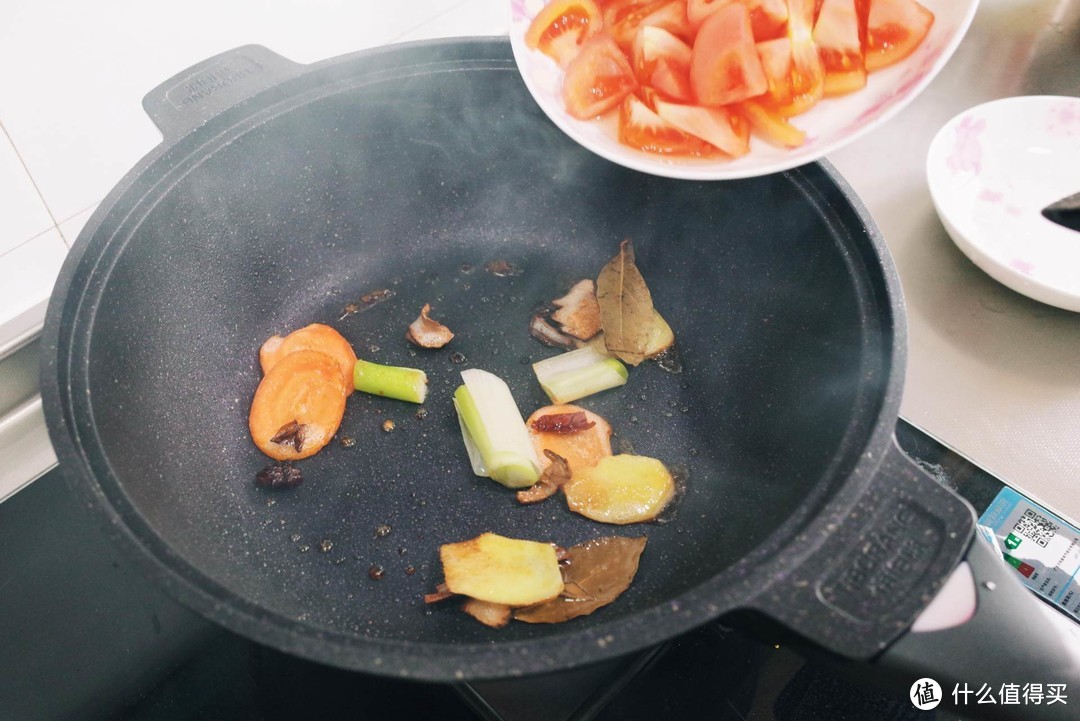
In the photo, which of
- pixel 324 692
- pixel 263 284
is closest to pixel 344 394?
pixel 263 284

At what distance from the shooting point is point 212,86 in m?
0.98

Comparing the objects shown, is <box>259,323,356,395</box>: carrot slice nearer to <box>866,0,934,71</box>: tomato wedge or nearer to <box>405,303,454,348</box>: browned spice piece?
<box>405,303,454,348</box>: browned spice piece

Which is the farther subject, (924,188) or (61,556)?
(924,188)

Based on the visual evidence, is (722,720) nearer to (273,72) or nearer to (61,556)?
(61,556)

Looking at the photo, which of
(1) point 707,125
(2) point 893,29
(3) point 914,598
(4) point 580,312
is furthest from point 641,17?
(3) point 914,598

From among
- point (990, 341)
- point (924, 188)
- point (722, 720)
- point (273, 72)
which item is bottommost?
point (722, 720)

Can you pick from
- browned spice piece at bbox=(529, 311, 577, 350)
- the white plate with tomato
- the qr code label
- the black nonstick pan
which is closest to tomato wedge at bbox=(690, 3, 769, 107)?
the white plate with tomato

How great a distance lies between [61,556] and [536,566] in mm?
676

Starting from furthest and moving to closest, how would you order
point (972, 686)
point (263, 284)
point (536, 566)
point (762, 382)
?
point (263, 284) < point (762, 382) < point (536, 566) < point (972, 686)

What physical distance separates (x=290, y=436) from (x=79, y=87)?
513 mm

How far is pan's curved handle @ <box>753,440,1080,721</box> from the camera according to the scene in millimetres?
596

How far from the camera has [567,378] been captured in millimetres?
1047

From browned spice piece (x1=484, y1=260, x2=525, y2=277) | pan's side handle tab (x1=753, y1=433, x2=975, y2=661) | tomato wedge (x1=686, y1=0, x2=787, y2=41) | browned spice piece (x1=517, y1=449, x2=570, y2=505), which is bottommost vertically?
browned spice piece (x1=517, y1=449, x2=570, y2=505)

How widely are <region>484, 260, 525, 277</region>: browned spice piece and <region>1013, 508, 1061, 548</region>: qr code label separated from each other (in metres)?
0.76
